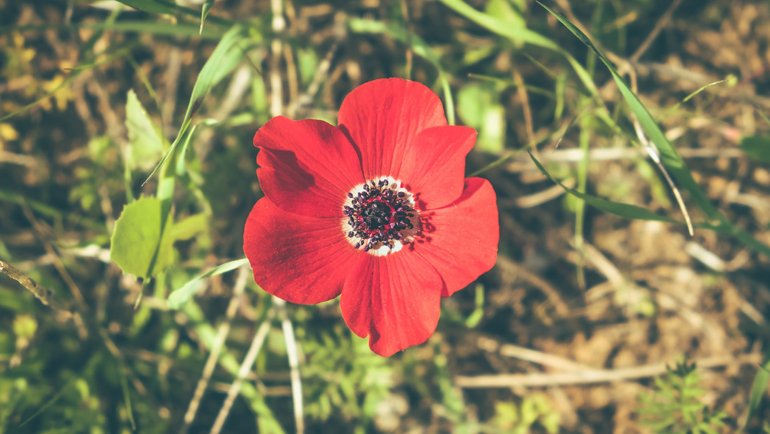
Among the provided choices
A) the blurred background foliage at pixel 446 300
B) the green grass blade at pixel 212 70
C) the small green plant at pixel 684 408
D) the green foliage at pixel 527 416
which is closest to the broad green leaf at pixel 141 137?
the blurred background foliage at pixel 446 300

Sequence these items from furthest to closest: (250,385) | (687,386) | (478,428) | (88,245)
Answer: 1. (478,428)
2. (250,385)
3. (88,245)
4. (687,386)

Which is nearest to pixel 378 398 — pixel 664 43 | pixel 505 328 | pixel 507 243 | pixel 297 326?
pixel 297 326

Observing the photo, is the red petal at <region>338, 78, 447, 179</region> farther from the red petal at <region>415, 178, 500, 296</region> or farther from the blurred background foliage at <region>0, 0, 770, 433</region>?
the blurred background foliage at <region>0, 0, 770, 433</region>

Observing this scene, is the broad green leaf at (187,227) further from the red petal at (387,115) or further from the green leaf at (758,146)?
the green leaf at (758,146)

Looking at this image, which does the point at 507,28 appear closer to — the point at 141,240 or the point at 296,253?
the point at 296,253

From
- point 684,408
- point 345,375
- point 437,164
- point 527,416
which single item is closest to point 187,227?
point 345,375

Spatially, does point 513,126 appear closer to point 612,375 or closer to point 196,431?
point 612,375
